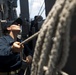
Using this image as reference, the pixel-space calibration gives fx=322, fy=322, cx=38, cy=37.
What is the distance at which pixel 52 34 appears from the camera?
1.77 meters

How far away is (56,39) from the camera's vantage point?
1.69 metres

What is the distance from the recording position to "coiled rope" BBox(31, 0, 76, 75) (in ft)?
5.52

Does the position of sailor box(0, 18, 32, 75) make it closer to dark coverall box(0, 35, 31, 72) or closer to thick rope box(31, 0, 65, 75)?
dark coverall box(0, 35, 31, 72)

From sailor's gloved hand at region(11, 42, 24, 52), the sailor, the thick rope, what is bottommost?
the sailor

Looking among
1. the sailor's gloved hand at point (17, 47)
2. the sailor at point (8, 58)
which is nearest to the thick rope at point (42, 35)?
the sailor's gloved hand at point (17, 47)

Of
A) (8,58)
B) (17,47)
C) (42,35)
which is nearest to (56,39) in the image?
(42,35)

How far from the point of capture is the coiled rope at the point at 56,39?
5.52 feet

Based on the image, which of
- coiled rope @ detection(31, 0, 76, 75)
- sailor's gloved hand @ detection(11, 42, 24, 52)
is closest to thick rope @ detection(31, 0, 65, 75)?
coiled rope @ detection(31, 0, 76, 75)

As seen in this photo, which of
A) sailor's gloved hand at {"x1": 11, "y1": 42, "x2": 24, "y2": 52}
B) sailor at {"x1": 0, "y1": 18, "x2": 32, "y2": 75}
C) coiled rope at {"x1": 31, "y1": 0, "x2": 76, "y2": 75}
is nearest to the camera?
coiled rope at {"x1": 31, "y1": 0, "x2": 76, "y2": 75}

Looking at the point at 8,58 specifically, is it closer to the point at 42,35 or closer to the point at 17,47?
the point at 17,47

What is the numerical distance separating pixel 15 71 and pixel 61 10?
326 cm

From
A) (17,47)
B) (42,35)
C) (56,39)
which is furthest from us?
(17,47)

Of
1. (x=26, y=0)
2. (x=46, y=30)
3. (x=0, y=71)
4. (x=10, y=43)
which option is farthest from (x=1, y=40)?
(x=26, y=0)

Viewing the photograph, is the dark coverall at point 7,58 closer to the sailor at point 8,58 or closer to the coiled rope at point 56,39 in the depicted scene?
the sailor at point 8,58
